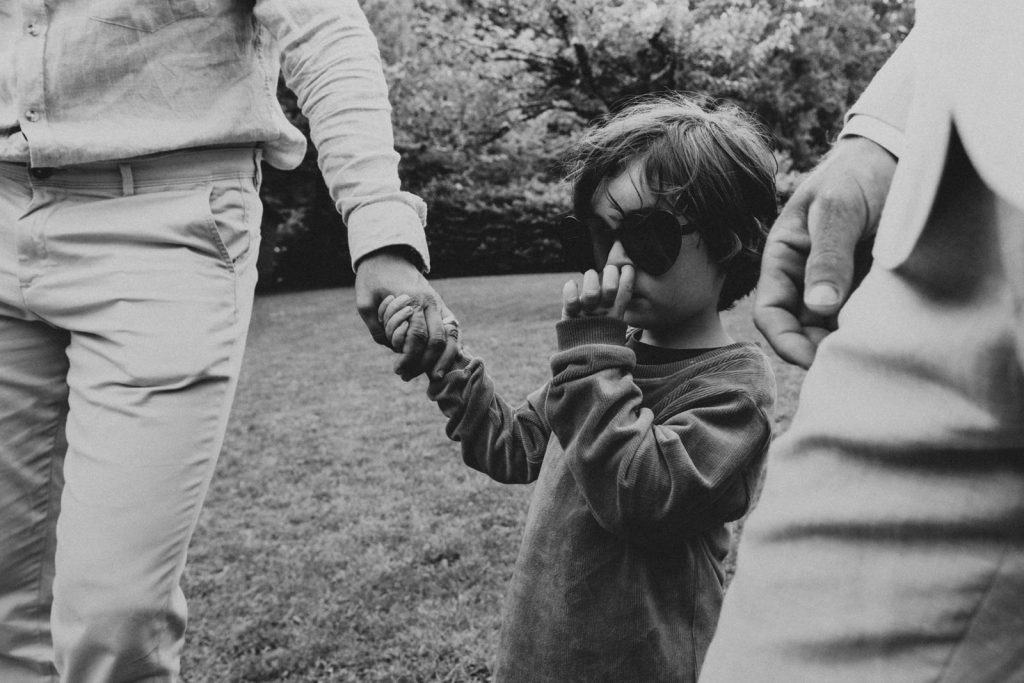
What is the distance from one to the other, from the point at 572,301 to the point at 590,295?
1.6 inches

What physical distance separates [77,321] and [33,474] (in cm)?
39

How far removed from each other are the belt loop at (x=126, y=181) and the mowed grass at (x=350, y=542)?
6.43ft

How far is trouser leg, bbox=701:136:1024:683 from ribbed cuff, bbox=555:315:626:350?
0.68 metres

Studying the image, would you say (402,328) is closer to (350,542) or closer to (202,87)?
(202,87)

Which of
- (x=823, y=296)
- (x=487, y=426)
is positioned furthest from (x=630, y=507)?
(x=823, y=296)

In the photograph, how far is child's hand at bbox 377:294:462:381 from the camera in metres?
1.76

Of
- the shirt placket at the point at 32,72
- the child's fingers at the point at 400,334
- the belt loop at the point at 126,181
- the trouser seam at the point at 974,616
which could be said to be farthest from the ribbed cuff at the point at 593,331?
the shirt placket at the point at 32,72

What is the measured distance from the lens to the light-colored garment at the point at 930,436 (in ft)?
2.32

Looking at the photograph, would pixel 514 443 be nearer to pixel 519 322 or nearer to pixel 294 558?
pixel 294 558

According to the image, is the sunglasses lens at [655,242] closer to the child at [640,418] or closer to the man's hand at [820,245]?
the child at [640,418]

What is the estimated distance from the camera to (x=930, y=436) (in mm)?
753

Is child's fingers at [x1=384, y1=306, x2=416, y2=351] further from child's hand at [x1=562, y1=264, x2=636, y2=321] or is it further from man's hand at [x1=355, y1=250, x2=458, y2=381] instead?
child's hand at [x1=562, y1=264, x2=636, y2=321]

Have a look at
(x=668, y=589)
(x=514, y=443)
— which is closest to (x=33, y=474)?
(x=514, y=443)

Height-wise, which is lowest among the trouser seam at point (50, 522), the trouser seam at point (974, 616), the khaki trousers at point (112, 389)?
the trouser seam at point (50, 522)
